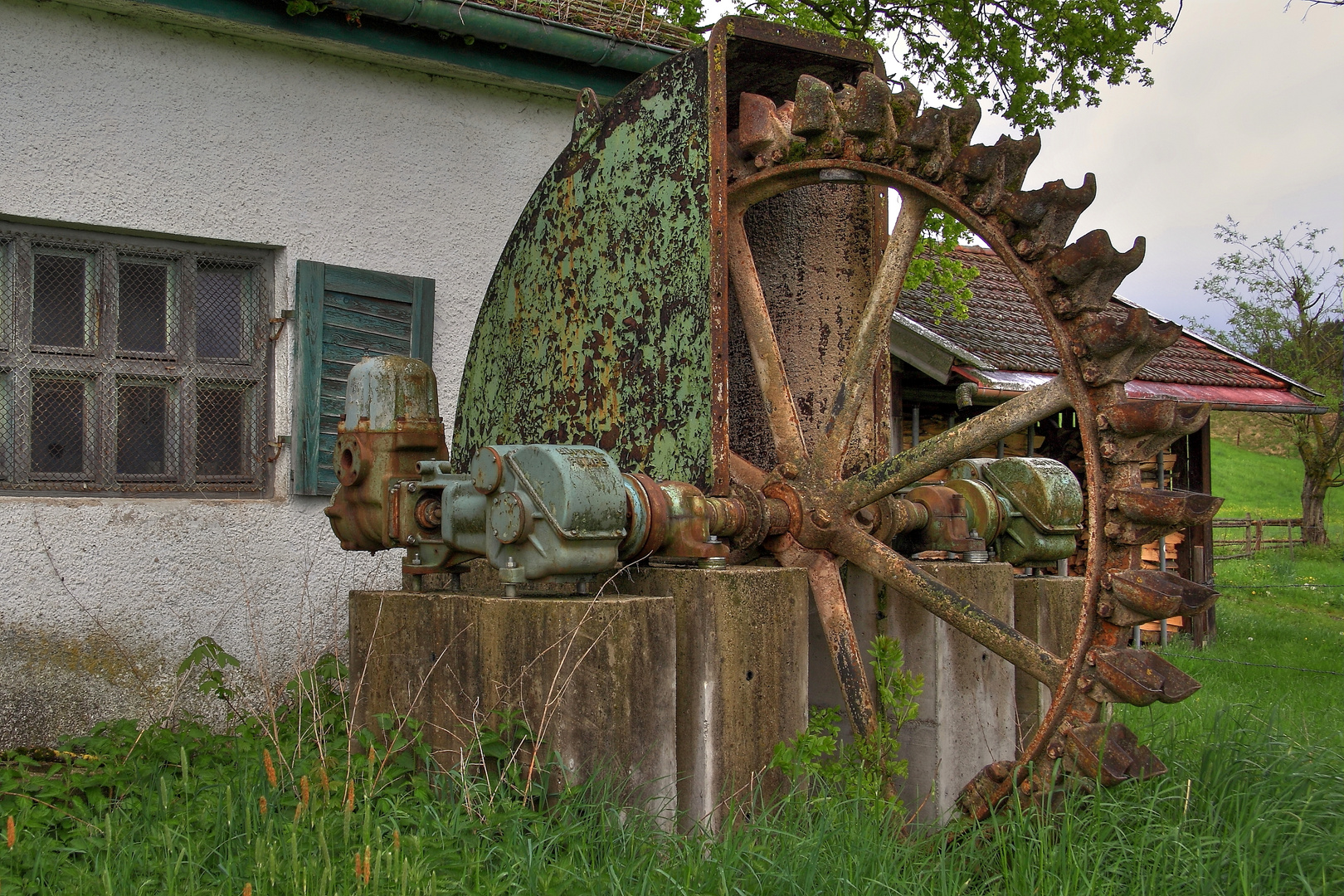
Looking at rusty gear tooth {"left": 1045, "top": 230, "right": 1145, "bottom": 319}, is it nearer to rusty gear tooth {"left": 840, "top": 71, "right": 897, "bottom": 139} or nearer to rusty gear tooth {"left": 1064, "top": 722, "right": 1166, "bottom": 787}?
rusty gear tooth {"left": 840, "top": 71, "right": 897, "bottom": 139}

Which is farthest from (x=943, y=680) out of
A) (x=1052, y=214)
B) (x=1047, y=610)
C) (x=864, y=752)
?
(x=1052, y=214)

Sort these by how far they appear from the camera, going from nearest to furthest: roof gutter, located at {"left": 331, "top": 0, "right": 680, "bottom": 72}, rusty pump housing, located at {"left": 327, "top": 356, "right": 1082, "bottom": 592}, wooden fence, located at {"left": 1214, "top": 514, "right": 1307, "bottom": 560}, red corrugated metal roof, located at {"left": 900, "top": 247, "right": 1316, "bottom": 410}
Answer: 1. rusty pump housing, located at {"left": 327, "top": 356, "right": 1082, "bottom": 592}
2. roof gutter, located at {"left": 331, "top": 0, "right": 680, "bottom": 72}
3. red corrugated metal roof, located at {"left": 900, "top": 247, "right": 1316, "bottom": 410}
4. wooden fence, located at {"left": 1214, "top": 514, "right": 1307, "bottom": 560}

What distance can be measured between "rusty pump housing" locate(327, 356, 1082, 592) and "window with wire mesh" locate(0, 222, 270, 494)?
167 cm

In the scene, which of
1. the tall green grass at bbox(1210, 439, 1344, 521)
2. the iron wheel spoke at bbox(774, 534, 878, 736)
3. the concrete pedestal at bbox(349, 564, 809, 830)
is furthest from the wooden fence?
the concrete pedestal at bbox(349, 564, 809, 830)

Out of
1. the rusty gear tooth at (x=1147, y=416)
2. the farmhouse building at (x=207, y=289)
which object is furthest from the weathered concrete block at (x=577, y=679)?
the farmhouse building at (x=207, y=289)

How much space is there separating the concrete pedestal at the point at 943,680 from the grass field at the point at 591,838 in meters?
0.44

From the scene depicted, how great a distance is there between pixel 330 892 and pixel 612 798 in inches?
30.1

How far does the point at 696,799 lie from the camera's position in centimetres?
308

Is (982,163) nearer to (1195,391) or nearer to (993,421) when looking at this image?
(993,421)

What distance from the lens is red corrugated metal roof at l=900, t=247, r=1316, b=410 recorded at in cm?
933

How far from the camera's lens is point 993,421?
3283 millimetres

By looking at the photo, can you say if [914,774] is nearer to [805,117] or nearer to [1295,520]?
[805,117]

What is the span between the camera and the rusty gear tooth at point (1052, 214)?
3.18 meters

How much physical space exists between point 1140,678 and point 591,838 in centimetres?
139
